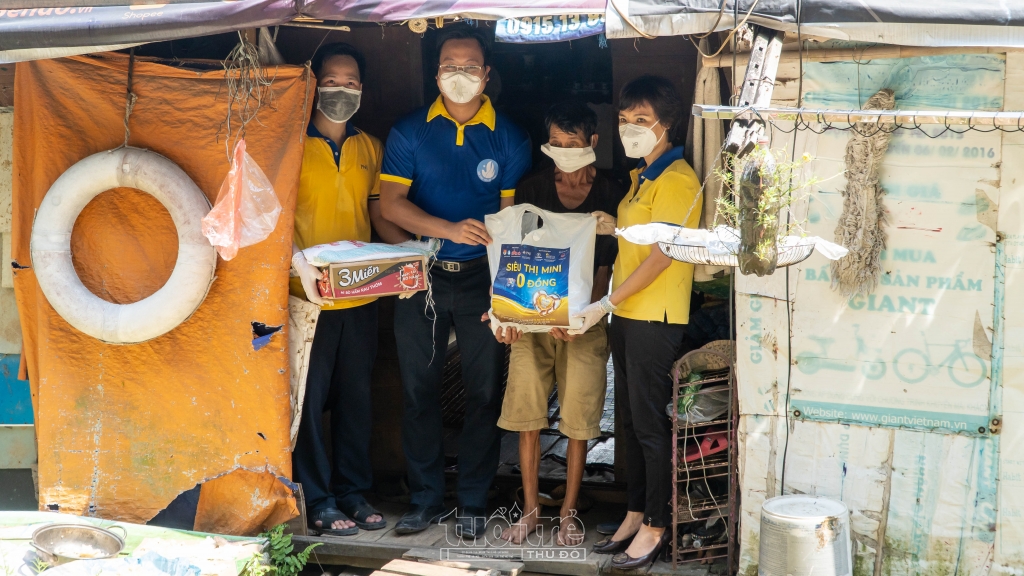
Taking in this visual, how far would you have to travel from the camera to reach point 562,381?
4289 mm

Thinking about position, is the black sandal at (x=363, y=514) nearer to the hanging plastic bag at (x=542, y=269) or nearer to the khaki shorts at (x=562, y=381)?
the khaki shorts at (x=562, y=381)

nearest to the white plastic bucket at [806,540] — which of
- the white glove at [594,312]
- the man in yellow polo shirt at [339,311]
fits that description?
the white glove at [594,312]

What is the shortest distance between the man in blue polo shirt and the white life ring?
85 cm

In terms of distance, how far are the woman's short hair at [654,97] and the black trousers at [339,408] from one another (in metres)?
1.54

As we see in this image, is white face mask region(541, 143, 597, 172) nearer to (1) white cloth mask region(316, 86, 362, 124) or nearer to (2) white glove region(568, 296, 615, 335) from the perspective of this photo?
(2) white glove region(568, 296, 615, 335)

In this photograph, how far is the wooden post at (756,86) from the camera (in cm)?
300

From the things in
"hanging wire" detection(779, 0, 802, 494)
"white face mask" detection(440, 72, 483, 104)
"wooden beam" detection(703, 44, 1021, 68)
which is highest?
"wooden beam" detection(703, 44, 1021, 68)

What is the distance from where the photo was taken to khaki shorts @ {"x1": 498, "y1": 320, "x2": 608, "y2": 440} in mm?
4199

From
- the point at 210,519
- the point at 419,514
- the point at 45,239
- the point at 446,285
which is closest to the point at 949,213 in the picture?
the point at 446,285

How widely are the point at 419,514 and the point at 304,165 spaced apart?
167 centimetres

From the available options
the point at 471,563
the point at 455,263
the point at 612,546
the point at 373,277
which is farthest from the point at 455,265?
the point at 612,546

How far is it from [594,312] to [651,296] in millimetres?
249

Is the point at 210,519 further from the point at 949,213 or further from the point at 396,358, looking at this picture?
the point at 949,213

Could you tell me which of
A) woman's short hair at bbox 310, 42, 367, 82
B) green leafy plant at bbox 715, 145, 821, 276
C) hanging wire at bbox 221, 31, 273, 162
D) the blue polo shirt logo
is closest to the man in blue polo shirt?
the blue polo shirt logo
